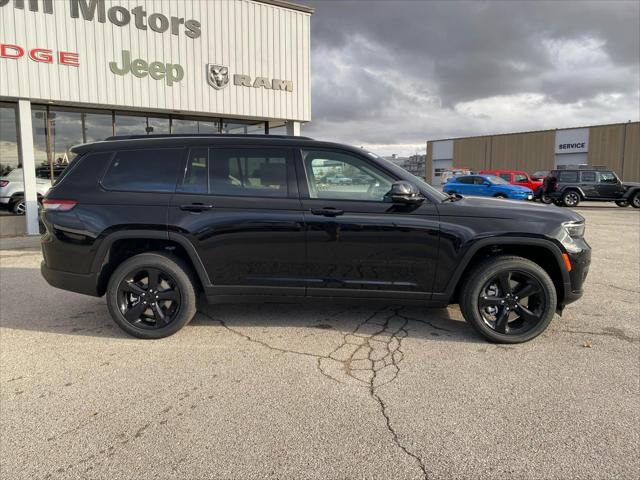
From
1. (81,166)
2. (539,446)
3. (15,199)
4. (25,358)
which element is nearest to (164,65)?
(15,199)

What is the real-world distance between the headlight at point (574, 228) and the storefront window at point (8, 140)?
1241 cm

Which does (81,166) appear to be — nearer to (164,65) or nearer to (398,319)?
(398,319)

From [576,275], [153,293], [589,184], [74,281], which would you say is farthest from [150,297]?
[589,184]

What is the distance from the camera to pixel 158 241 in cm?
410

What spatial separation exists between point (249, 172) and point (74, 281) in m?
1.92

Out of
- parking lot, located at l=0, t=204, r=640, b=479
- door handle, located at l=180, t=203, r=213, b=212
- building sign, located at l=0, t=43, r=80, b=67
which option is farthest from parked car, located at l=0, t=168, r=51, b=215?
door handle, located at l=180, t=203, r=213, b=212

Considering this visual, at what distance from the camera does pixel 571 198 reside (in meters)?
20.8

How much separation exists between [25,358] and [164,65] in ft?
31.2

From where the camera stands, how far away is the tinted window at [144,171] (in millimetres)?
4000

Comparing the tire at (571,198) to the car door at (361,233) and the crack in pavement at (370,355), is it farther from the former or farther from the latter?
the car door at (361,233)

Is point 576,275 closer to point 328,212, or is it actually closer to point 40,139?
point 328,212

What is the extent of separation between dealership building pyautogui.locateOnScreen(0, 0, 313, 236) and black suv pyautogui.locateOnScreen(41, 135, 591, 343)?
658 cm

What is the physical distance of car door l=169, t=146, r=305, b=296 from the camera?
12.7 ft

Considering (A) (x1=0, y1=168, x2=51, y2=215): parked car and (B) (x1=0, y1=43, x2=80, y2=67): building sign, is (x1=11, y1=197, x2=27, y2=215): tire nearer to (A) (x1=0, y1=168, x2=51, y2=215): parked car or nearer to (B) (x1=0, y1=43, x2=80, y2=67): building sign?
(A) (x1=0, y1=168, x2=51, y2=215): parked car
